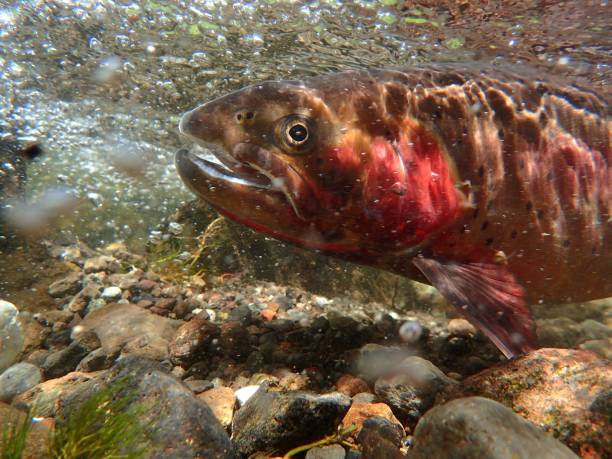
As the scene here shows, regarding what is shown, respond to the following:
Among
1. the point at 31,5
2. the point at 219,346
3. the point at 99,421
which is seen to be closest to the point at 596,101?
the point at 219,346

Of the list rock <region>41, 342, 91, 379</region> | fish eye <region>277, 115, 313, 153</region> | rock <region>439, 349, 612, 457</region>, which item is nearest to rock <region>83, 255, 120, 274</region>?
rock <region>41, 342, 91, 379</region>

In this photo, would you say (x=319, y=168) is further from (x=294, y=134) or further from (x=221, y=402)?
(x=221, y=402)

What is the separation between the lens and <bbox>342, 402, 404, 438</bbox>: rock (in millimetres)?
2344

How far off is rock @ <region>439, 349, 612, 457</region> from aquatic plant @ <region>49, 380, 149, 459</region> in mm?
1789

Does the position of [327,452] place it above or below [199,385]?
above

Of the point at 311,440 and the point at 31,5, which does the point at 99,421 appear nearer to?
the point at 311,440

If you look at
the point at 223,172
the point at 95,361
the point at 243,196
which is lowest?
the point at 95,361

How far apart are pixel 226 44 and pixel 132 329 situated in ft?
23.2

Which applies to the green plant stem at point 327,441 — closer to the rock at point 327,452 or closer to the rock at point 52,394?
the rock at point 327,452

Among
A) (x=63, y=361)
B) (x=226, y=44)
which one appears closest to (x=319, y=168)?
(x=63, y=361)

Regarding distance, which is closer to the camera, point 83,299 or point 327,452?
point 327,452

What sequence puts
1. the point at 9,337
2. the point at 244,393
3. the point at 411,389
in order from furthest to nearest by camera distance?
the point at 9,337, the point at 244,393, the point at 411,389

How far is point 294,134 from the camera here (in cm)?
250

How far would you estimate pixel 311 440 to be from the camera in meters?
2.22
